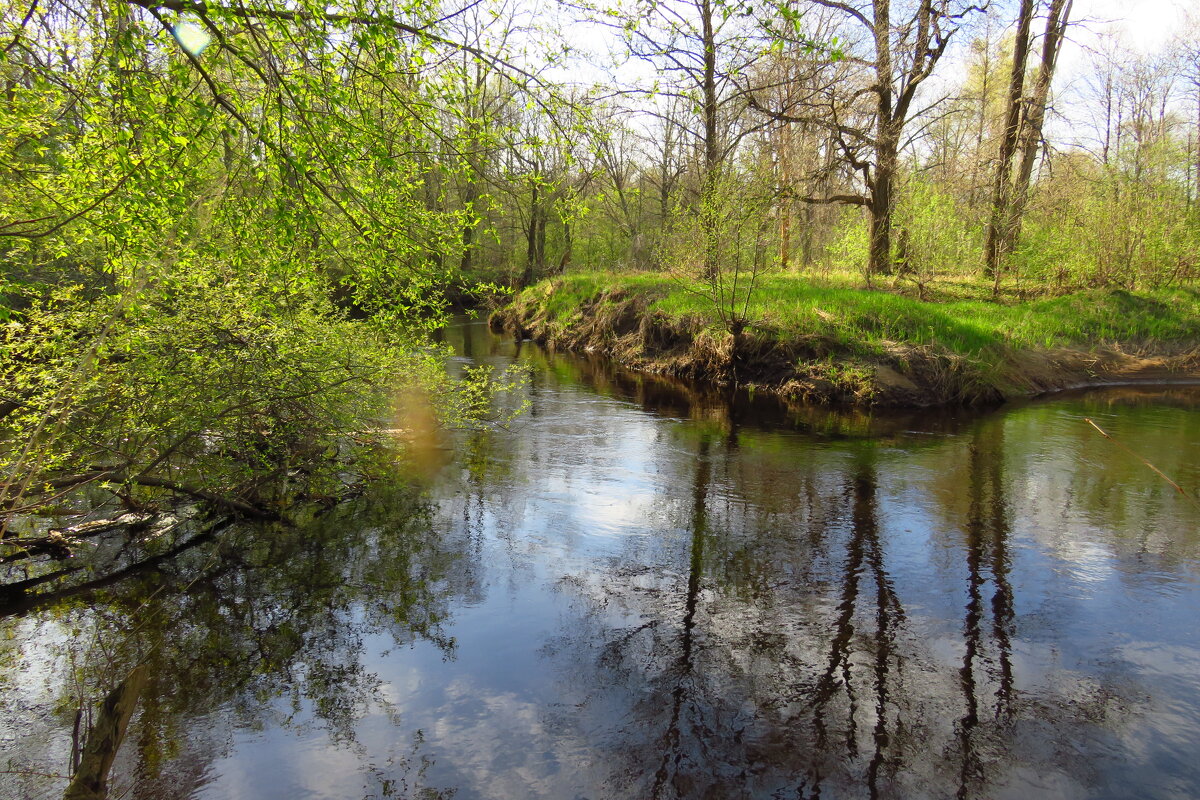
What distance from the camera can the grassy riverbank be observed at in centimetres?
1467

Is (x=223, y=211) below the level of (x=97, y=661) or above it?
above

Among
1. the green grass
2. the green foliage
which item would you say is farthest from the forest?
the green foliage

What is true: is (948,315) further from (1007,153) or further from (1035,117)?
(1035,117)

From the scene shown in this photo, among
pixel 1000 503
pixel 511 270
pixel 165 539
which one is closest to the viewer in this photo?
pixel 165 539

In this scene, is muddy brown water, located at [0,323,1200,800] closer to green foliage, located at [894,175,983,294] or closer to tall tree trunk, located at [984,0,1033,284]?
green foliage, located at [894,175,983,294]

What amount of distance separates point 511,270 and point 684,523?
104 feet

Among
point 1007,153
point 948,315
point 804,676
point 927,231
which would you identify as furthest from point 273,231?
point 1007,153

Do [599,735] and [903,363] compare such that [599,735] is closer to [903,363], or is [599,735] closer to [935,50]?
[903,363]

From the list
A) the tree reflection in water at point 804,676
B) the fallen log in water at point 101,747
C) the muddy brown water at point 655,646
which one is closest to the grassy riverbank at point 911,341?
the muddy brown water at point 655,646

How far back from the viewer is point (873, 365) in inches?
577

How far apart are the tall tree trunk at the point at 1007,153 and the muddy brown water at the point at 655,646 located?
1142 cm

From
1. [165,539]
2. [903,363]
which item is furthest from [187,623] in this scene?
[903,363]

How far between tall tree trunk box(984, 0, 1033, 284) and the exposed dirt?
11.8 feet

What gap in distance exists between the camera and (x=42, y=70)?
15.6 feet
